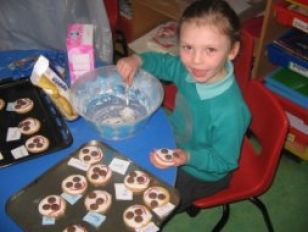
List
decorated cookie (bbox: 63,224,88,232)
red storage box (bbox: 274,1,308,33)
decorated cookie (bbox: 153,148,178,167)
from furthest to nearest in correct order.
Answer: red storage box (bbox: 274,1,308,33), decorated cookie (bbox: 153,148,178,167), decorated cookie (bbox: 63,224,88,232)

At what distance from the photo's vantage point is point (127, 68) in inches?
42.0

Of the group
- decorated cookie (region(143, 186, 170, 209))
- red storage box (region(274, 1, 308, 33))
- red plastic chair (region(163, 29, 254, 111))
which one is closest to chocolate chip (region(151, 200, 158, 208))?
decorated cookie (region(143, 186, 170, 209))

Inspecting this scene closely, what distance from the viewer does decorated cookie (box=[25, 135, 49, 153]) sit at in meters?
0.94

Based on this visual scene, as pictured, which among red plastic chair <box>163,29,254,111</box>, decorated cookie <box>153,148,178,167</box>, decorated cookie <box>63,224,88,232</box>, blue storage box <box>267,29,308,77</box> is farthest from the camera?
blue storage box <box>267,29,308,77</box>

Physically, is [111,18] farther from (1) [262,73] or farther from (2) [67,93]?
(2) [67,93]

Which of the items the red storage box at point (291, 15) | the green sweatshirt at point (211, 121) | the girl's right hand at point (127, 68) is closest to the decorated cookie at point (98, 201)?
the green sweatshirt at point (211, 121)

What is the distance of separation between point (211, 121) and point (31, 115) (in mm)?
453

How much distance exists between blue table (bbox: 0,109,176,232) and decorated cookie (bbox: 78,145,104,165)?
0.11 feet

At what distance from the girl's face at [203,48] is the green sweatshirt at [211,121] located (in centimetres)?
4

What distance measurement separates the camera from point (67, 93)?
100 cm

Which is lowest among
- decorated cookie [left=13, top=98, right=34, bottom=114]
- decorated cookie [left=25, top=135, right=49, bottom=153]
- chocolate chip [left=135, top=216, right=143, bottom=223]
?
chocolate chip [left=135, top=216, right=143, bottom=223]

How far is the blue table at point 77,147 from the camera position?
871 millimetres

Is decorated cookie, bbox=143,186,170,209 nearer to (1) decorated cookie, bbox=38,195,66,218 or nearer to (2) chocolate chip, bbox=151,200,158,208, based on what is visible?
(2) chocolate chip, bbox=151,200,158,208

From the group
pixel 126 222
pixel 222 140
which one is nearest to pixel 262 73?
pixel 222 140
